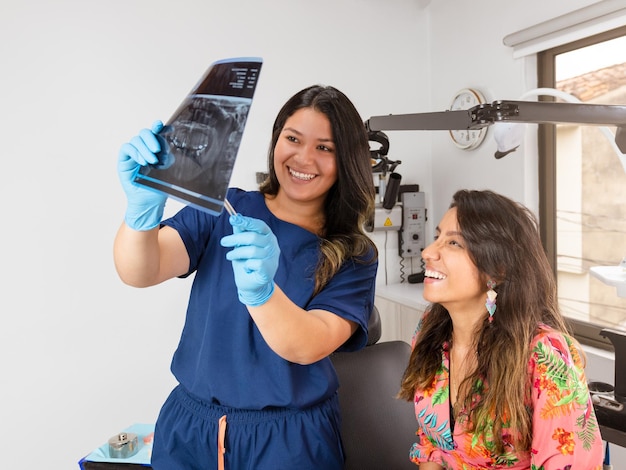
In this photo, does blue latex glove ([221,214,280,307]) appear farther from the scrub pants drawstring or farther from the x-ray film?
the scrub pants drawstring

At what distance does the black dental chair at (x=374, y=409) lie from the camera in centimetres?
180

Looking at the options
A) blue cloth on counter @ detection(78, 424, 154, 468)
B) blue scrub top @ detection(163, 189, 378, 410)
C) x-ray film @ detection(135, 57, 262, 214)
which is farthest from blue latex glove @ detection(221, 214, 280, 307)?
blue cloth on counter @ detection(78, 424, 154, 468)

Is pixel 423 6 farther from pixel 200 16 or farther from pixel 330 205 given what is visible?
pixel 330 205

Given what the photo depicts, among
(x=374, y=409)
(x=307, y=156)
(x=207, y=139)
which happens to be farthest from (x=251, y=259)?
(x=374, y=409)

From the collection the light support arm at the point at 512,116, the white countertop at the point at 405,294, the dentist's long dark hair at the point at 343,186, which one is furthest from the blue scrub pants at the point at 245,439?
the white countertop at the point at 405,294

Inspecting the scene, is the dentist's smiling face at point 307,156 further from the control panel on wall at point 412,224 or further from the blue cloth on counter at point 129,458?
the control panel on wall at point 412,224

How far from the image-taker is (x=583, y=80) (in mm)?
2787

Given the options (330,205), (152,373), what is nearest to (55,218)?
(152,373)

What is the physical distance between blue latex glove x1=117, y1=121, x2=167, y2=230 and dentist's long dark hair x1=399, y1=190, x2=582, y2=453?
753mm

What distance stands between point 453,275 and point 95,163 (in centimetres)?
188

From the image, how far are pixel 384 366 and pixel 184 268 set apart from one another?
38.1 inches

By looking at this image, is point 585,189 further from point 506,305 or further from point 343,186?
point 343,186

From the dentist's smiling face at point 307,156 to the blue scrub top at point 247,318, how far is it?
105 millimetres

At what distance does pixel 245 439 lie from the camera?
4.00 ft
